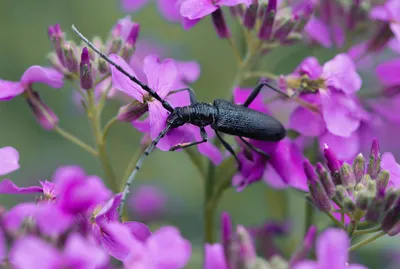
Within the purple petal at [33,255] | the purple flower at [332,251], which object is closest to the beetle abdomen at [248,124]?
the purple flower at [332,251]

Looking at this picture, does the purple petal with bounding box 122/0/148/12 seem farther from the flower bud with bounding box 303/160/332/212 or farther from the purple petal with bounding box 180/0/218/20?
the flower bud with bounding box 303/160/332/212

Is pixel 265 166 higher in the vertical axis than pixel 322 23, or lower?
lower

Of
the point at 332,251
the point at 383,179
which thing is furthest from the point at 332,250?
the point at 383,179

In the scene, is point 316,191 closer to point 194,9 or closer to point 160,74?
point 160,74

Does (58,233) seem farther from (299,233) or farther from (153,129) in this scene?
(299,233)

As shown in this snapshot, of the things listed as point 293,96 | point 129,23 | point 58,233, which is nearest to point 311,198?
point 293,96

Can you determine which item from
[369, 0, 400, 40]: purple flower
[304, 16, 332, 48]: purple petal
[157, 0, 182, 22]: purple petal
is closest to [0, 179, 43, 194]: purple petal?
A: [304, 16, 332, 48]: purple petal

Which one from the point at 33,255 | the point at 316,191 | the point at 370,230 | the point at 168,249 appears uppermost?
the point at 316,191
